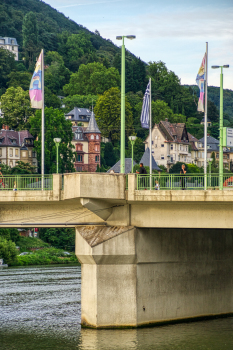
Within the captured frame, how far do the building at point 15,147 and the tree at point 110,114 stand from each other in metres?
17.0

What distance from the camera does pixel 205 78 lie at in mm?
38938

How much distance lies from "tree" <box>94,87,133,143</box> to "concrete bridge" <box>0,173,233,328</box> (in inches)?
4706

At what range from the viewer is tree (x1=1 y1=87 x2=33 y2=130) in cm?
16588

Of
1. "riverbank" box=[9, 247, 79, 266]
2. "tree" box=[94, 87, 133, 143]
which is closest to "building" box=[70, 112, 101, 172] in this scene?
"tree" box=[94, 87, 133, 143]

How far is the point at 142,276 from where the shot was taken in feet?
111

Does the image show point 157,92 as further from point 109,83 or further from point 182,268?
point 182,268

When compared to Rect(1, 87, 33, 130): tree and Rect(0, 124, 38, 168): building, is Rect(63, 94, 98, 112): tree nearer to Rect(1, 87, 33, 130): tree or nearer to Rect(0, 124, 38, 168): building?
Rect(1, 87, 33, 130): tree

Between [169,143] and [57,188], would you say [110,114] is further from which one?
[57,188]

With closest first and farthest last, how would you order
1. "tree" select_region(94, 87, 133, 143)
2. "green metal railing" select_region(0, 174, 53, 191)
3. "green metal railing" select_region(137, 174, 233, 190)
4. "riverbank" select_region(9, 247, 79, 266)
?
"green metal railing" select_region(137, 174, 233, 190) → "green metal railing" select_region(0, 174, 53, 191) → "riverbank" select_region(9, 247, 79, 266) → "tree" select_region(94, 87, 133, 143)

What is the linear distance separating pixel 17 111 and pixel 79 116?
2240 centimetres

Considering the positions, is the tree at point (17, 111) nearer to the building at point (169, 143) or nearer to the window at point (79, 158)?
the window at point (79, 158)

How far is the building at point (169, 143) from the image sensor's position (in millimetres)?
162000

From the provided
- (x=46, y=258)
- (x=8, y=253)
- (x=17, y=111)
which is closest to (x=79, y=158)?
(x=17, y=111)

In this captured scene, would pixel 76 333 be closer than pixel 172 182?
No
